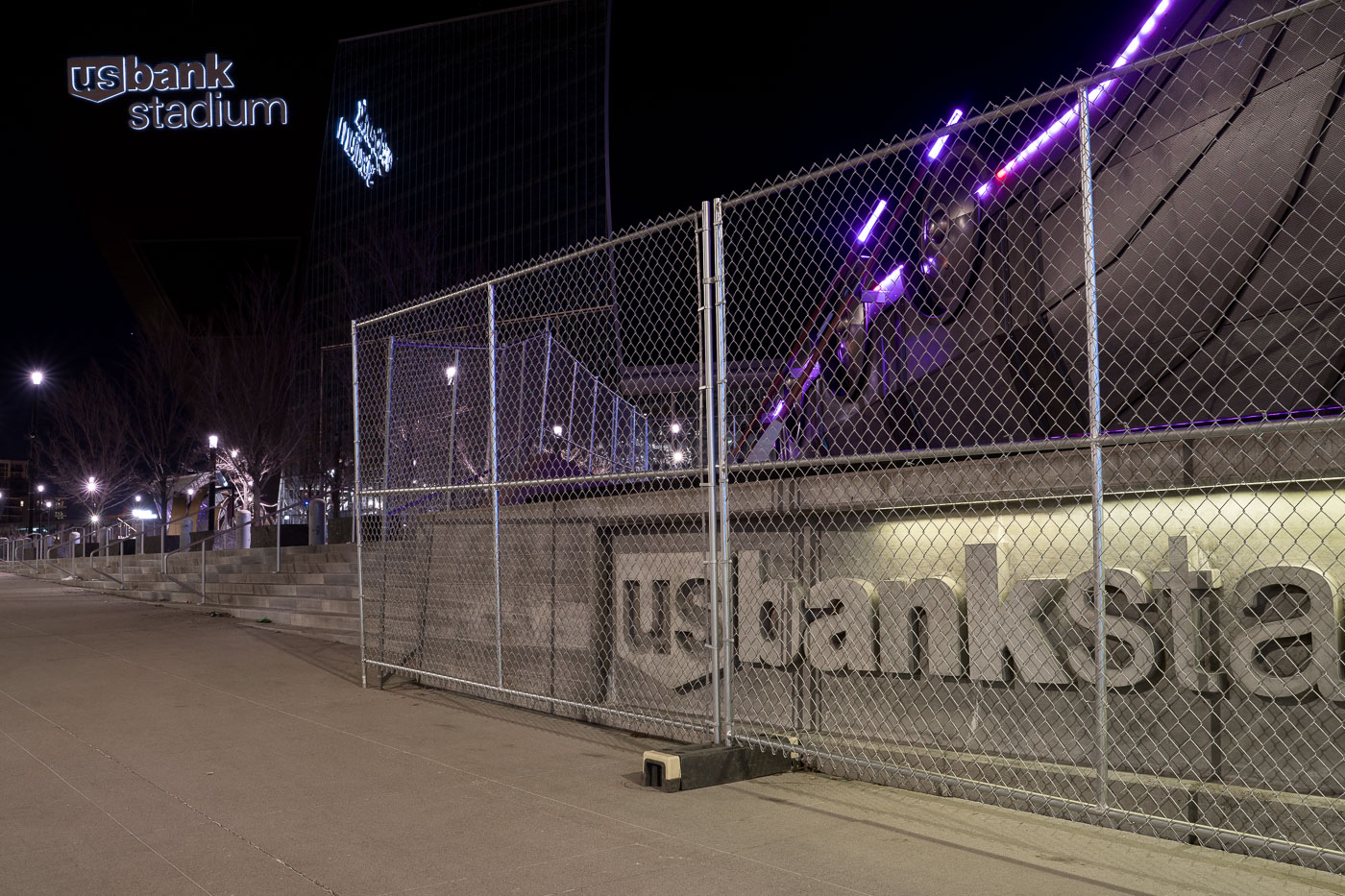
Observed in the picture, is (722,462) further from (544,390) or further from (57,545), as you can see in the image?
(57,545)

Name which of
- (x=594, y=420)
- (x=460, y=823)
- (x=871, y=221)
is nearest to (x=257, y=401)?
(x=594, y=420)

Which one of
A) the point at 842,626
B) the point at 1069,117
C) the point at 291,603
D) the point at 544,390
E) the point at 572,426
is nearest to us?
the point at 842,626

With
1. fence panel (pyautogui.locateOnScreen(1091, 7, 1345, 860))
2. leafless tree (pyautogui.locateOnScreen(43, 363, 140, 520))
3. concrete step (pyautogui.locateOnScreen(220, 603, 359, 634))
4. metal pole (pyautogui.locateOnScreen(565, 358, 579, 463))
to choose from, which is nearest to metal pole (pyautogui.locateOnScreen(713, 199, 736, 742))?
fence panel (pyautogui.locateOnScreen(1091, 7, 1345, 860))

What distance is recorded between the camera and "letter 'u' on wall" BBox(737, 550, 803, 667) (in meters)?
5.87

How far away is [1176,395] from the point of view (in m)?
6.21

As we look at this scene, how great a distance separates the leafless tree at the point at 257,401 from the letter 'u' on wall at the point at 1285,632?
2584 centimetres

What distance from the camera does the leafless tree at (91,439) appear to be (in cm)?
3494

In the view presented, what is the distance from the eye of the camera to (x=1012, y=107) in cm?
443

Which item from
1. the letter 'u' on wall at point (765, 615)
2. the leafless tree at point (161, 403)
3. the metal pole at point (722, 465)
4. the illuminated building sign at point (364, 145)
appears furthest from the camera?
the illuminated building sign at point (364, 145)

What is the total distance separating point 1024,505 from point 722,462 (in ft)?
5.28

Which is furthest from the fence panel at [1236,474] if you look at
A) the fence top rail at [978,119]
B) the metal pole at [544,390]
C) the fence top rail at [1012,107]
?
the metal pole at [544,390]

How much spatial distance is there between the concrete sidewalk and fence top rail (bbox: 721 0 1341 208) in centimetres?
311

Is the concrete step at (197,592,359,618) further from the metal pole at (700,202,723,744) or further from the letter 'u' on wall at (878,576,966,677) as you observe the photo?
the letter 'u' on wall at (878,576,966,677)

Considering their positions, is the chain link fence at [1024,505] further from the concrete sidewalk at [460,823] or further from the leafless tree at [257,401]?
the leafless tree at [257,401]
